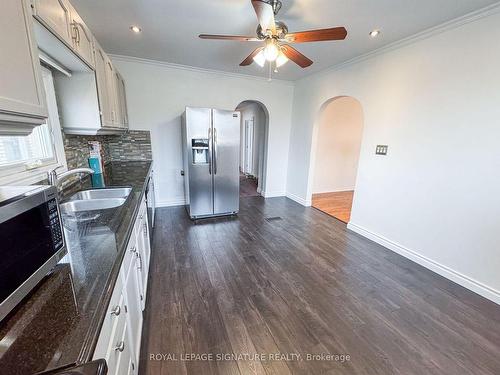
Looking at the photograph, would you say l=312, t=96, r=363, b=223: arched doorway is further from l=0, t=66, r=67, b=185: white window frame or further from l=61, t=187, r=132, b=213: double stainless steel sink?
l=0, t=66, r=67, b=185: white window frame

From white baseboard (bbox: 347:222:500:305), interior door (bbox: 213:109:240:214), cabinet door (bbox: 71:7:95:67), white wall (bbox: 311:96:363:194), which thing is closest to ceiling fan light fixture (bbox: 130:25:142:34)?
cabinet door (bbox: 71:7:95:67)

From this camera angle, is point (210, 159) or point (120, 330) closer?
point (120, 330)

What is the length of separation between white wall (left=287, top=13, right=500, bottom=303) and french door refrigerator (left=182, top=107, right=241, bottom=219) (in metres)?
1.94

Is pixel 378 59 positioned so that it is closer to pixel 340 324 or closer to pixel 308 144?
pixel 308 144

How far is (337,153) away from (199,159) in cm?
337

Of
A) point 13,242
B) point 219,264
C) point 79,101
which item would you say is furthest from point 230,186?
point 13,242

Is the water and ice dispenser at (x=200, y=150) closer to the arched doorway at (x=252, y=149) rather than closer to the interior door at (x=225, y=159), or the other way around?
the interior door at (x=225, y=159)

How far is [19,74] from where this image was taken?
2.89 ft

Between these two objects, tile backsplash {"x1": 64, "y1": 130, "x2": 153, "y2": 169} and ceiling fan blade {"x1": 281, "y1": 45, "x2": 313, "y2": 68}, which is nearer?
ceiling fan blade {"x1": 281, "y1": 45, "x2": 313, "y2": 68}

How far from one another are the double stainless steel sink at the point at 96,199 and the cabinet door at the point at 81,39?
1088mm

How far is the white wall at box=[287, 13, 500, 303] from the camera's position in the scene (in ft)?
6.50

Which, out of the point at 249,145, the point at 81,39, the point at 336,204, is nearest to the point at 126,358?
the point at 81,39

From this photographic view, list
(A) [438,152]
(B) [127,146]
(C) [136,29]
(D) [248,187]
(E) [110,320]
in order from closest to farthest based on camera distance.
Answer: (E) [110,320], (A) [438,152], (C) [136,29], (B) [127,146], (D) [248,187]

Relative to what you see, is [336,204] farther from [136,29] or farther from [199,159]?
[136,29]
